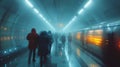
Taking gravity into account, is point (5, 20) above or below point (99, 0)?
below

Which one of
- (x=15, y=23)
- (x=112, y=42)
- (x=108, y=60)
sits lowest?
(x=108, y=60)

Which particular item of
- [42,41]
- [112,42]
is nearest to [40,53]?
[42,41]

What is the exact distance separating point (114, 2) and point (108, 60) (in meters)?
6.34

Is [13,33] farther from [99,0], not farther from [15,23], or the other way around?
[99,0]

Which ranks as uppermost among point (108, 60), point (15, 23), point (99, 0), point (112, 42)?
point (99, 0)

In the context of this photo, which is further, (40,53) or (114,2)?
(114,2)

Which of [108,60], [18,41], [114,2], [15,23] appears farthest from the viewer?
[18,41]

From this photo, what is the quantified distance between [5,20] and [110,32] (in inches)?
375

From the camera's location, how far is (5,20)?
18.6 m

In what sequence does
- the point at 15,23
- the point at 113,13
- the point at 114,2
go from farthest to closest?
the point at 15,23 → the point at 113,13 → the point at 114,2

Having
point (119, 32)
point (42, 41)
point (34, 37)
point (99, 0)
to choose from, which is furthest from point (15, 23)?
point (119, 32)

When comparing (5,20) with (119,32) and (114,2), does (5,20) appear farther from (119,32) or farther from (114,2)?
(119,32)

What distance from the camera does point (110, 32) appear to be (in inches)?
469

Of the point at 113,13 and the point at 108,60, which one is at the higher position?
the point at 113,13
